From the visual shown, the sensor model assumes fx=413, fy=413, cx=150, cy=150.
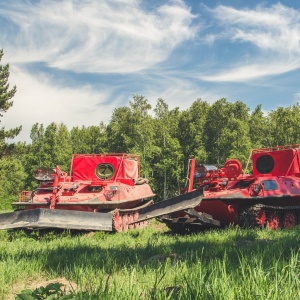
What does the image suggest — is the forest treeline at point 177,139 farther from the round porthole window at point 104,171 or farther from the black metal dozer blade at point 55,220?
the black metal dozer blade at point 55,220

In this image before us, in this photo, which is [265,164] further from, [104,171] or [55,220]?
[55,220]

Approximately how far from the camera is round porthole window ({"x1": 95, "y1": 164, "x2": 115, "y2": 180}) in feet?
50.5

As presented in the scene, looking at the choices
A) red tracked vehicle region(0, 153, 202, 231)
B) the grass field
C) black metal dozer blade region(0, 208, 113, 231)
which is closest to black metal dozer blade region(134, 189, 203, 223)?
red tracked vehicle region(0, 153, 202, 231)

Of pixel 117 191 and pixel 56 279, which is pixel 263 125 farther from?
pixel 56 279

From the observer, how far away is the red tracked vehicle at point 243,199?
1184cm

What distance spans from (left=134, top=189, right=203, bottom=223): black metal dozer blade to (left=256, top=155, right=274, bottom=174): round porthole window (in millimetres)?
5636

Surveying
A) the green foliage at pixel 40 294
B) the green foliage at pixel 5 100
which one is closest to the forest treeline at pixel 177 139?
the green foliage at pixel 5 100

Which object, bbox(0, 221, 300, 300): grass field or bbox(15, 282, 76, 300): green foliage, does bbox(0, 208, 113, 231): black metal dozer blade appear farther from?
bbox(15, 282, 76, 300): green foliage

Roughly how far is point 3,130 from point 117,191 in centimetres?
1941

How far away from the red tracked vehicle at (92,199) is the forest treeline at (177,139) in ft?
81.0

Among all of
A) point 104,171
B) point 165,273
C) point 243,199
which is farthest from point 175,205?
point 165,273

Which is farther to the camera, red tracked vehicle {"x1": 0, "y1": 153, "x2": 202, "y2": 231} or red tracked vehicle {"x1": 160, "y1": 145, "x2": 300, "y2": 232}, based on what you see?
red tracked vehicle {"x1": 160, "y1": 145, "x2": 300, "y2": 232}

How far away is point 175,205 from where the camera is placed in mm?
10141

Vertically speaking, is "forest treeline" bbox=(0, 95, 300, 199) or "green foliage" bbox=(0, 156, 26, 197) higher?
"forest treeline" bbox=(0, 95, 300, 199)
